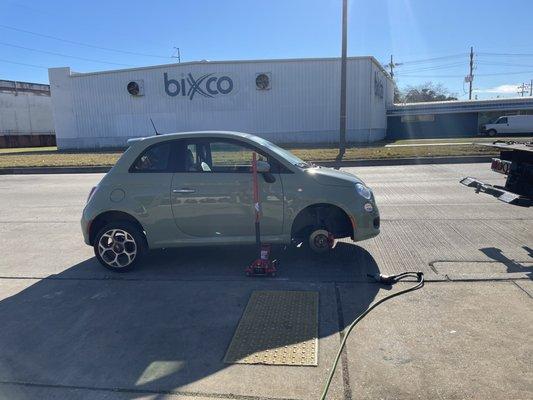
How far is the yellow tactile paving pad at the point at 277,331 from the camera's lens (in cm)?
325

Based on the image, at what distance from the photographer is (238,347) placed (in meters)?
3.41

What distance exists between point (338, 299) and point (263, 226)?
1.31 metres

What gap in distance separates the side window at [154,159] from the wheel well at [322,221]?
1717 millimetres

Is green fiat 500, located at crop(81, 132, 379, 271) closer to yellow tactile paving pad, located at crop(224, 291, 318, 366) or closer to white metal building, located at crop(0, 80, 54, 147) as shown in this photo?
yellow tactile paving pad, located at crop(224, 291, 318, 366)

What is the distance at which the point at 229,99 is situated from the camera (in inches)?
1169

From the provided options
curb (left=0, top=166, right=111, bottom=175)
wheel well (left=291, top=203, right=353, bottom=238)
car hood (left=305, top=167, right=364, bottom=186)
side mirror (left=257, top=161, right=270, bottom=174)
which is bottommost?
curb (left=0, top=166, right=111, bottom=175)

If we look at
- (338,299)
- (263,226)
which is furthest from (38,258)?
(338,299)

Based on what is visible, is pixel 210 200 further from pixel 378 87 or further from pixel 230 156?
pixel 378 87

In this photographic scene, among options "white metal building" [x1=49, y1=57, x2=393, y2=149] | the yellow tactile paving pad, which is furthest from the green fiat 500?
"white metal building" [x1=49, y1=57, x2=393, y2=149]

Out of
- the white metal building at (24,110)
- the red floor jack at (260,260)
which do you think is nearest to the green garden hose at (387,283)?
the red floor jack at (260,260)

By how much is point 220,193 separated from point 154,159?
0.92 metres

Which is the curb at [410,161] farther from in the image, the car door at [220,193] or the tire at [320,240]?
the car door at [220,193]

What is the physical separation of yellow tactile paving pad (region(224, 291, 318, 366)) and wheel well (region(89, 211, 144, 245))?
1.80 metres

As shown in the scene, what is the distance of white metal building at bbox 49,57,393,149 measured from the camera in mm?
28984
